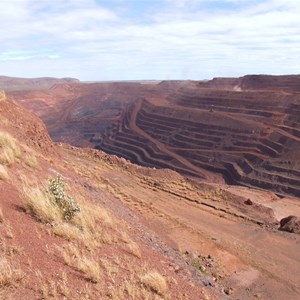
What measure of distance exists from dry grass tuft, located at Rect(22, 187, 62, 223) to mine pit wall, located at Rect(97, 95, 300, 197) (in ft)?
93.7

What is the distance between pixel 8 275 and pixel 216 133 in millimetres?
42932

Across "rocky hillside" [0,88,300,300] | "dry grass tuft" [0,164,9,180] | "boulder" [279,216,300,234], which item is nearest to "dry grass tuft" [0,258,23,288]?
"rocky hillside" [0,88,300,300]

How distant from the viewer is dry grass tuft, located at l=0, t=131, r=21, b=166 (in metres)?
9.98

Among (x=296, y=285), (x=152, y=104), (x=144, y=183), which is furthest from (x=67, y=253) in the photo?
(x=152, y=104)

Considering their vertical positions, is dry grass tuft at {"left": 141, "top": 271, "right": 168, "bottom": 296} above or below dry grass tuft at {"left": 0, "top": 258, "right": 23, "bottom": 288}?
below

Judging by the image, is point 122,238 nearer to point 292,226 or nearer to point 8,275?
point 8,275

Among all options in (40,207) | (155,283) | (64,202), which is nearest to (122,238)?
(64,202)

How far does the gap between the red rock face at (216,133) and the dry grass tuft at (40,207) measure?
28.6 meters

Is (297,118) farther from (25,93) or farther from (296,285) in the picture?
(25,93)

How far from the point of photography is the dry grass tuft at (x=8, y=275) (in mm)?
5051

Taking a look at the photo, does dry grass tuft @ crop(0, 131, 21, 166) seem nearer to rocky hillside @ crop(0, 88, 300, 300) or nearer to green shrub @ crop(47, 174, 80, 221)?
rocky hillside @ crop(0, 88, 300, 300)

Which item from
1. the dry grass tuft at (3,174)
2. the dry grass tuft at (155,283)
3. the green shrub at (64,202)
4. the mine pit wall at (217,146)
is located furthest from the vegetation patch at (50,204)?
the mine pit wall at (217,146)

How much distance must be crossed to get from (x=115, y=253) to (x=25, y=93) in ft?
307

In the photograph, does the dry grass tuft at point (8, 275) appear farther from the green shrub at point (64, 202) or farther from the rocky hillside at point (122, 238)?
the green shrub at point (64, 202)
